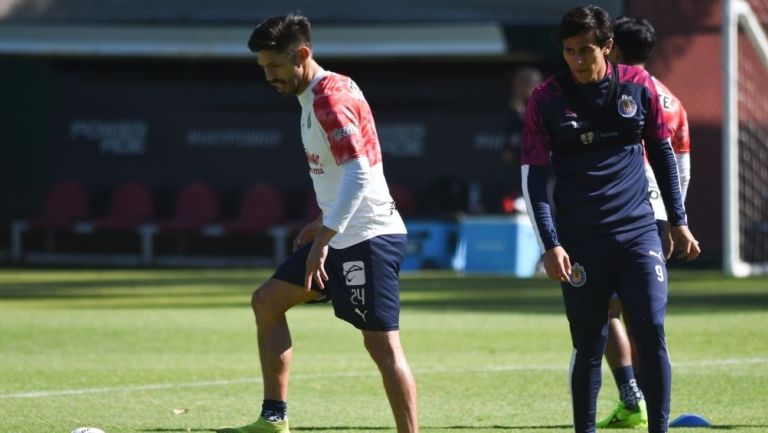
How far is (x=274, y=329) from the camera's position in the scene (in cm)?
791

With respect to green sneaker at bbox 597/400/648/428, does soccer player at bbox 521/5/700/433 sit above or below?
above

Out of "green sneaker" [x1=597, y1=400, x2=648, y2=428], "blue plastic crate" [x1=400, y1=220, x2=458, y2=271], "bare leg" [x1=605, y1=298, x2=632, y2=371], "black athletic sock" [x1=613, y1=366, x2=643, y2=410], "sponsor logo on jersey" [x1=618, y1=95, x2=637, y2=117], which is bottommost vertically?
"blue plastic crate" [x1=400, y1=220, x2=458, y2=271]

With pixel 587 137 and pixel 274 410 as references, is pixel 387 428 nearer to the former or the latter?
pixel 274 410

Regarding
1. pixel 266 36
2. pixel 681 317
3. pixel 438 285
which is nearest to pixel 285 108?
pixel 438 285

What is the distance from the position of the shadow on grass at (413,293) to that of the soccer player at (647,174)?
6957 mm

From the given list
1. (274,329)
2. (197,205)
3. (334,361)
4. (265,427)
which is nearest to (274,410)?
(265,427)

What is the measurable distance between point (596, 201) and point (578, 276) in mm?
327

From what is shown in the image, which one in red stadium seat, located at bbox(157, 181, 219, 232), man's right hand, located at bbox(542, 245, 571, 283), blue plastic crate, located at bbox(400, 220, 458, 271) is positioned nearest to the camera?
man's right hand, located at bbox(542, 245, 571, 283)

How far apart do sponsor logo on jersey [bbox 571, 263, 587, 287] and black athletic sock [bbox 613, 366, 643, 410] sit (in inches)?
67.8

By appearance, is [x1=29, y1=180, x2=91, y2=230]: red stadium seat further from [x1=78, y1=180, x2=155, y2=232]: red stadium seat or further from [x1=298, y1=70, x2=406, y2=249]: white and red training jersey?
[x1=298, y1=70, x2=406, y2=249]: white and red training jersey

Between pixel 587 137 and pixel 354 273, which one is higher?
pixel 587 137

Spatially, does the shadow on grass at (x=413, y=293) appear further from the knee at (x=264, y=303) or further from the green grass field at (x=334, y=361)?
the knee at (x=264, y=303)

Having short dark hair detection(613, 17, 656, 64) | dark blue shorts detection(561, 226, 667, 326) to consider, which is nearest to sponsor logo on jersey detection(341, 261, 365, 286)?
dark blue shorts detection(561, 226, 667, 326)

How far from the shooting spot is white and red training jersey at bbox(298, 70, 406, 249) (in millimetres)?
6938
